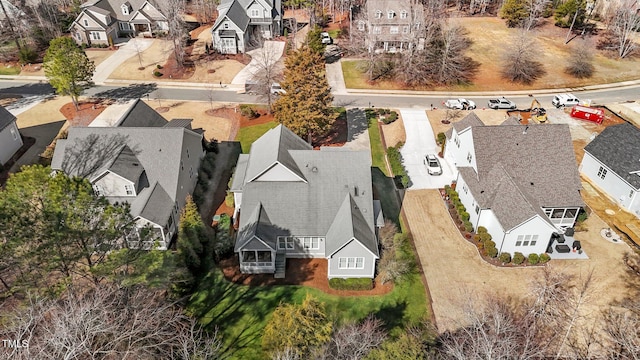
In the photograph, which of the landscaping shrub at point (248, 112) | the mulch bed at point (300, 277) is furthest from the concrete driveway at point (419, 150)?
the landscaping shrub at point (248, 112)

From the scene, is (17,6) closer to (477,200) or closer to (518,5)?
(477,200)

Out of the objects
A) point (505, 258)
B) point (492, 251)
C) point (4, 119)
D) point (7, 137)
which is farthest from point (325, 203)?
point (4, 119)

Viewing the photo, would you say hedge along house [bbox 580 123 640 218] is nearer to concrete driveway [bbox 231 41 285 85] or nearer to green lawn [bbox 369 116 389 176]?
green lawn [bbox 369 116 389 176]

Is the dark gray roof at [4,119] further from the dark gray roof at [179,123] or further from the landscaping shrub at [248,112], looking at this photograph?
the landscaping shrub at [248,112]

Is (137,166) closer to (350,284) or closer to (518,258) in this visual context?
(350,284)

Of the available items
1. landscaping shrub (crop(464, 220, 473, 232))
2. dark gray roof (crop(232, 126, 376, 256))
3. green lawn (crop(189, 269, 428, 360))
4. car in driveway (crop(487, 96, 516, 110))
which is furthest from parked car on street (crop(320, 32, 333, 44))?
green lawn (crop(189, 269, 428, 360))

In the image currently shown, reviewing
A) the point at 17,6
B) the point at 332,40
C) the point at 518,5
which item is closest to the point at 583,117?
the point at 518,5
